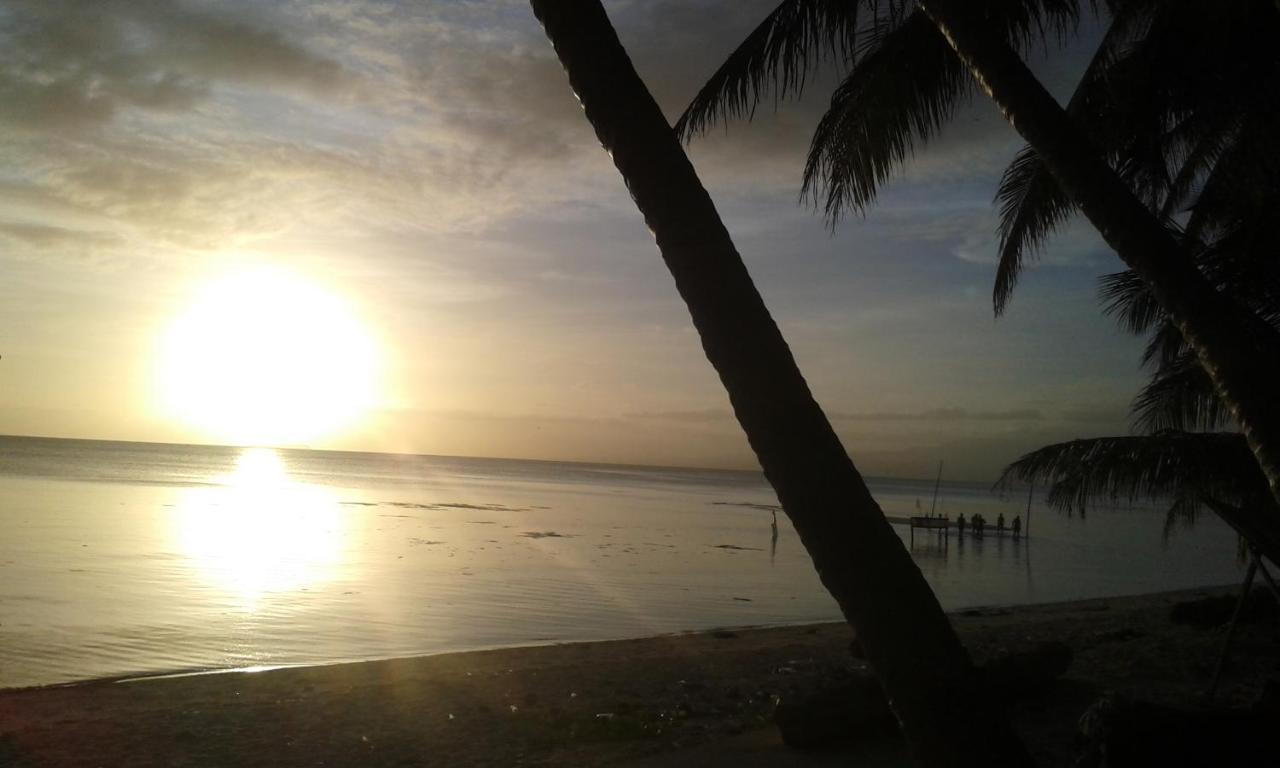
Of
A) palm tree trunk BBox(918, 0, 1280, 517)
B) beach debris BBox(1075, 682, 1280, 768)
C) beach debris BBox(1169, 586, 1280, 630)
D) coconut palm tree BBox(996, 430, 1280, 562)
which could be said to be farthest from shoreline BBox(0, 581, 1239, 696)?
palm tree trunk BBox(918, 0, 1280, 517)

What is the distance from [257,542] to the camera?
28.0 meters

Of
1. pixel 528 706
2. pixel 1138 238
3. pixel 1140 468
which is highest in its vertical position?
pixel 1138 238

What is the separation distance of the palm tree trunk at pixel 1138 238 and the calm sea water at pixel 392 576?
37.7ft

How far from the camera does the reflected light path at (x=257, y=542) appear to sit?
20.1 metres

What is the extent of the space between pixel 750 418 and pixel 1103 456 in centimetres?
784

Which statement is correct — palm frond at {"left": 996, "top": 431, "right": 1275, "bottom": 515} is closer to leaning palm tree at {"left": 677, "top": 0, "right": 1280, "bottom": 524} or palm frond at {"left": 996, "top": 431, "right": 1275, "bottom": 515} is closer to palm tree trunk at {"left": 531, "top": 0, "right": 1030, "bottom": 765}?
leaning palm tree at {"left": 677, "top": 0, "right": 1280, "bottom": 524}

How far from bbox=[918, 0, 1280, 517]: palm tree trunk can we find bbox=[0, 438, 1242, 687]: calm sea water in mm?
11482

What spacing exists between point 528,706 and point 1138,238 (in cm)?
761

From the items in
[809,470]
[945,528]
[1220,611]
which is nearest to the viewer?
[809,470]

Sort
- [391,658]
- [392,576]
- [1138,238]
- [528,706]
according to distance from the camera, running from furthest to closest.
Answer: [392,576]
[391,658]
[528,706]
[1138,238]

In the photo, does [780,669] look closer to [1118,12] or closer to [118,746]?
[118,746]

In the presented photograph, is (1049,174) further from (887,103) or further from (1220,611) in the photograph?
(1220,611)

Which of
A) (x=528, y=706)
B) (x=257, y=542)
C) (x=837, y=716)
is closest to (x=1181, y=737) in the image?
(x=837, y=716)

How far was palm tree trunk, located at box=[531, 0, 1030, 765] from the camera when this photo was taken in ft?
7.75
